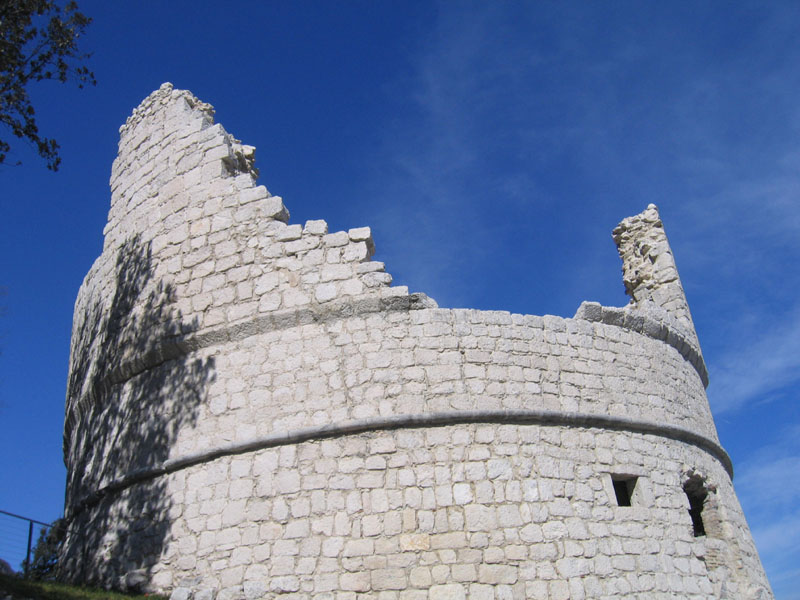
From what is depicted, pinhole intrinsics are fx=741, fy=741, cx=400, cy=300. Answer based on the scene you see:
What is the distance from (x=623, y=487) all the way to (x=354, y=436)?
105 inches

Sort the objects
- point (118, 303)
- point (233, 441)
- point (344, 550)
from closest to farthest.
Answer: point (344, 550)
point (233, 441)
point (118, 303)

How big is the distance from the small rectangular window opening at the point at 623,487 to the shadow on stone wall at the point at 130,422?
3.93 m

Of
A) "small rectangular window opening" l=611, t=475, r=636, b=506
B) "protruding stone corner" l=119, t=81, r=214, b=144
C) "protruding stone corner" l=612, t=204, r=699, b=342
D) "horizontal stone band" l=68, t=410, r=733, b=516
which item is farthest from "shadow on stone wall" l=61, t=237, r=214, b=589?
"protruding stone corner" l=612, t=204, r=699, b=342

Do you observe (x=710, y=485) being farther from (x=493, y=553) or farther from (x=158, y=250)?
(x=158, y=250)

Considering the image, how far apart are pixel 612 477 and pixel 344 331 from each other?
2805 mm

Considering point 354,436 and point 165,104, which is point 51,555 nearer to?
point 354,436

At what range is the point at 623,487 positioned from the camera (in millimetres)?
7012

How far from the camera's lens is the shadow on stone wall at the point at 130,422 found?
663 centimetres

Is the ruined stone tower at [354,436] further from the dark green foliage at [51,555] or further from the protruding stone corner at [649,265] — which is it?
the protruding stone corner at [649,265]

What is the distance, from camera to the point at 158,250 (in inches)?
→ 312

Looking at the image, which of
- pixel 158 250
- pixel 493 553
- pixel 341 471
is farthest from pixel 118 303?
pixel 493 553

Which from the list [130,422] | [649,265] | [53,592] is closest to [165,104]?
[130,422]

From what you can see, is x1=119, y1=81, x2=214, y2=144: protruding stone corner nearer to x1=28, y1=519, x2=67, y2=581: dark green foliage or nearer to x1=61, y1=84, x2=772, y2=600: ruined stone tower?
x1=61, y1=84, x2=772, y2=600: ruined stone tower

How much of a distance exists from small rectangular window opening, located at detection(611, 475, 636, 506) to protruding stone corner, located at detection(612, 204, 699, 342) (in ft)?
9.95
